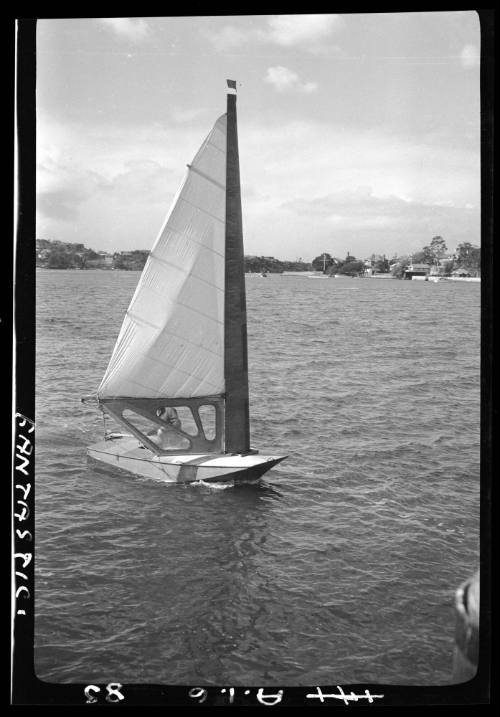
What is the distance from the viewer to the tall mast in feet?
65.2

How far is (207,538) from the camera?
58.6 feet

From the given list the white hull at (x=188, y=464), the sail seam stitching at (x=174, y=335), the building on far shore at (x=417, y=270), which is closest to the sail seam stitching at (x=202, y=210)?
the sail seam stitching at (x=174, y=335)

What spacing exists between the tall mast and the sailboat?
28 millimetres

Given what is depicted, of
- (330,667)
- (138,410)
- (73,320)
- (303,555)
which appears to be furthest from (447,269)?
(73,320)

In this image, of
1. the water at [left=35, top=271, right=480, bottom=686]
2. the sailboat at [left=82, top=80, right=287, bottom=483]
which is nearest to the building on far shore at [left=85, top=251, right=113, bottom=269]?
the water at [left=35, top=271, right=480, bottom=686]

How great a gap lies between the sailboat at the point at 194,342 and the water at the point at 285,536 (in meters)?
0.86

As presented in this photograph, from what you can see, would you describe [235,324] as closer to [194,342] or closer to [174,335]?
[194,342]

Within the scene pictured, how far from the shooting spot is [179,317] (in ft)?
67.5

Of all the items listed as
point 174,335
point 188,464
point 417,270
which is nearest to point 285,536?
point 188,464

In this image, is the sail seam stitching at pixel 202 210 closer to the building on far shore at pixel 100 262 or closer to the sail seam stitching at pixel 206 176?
the sail seam stitching at pixel 206 176

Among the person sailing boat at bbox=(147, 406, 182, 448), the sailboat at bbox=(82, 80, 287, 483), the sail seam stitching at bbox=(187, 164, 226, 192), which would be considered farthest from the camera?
the person sailing boat at bbox=(147, 406, 182, 448)

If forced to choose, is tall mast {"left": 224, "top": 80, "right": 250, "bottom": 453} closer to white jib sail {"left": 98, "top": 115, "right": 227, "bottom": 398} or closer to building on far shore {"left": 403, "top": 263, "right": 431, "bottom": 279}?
white jib sail {"left": 98, "top": 115, "right": 227, "bottom": 398}
